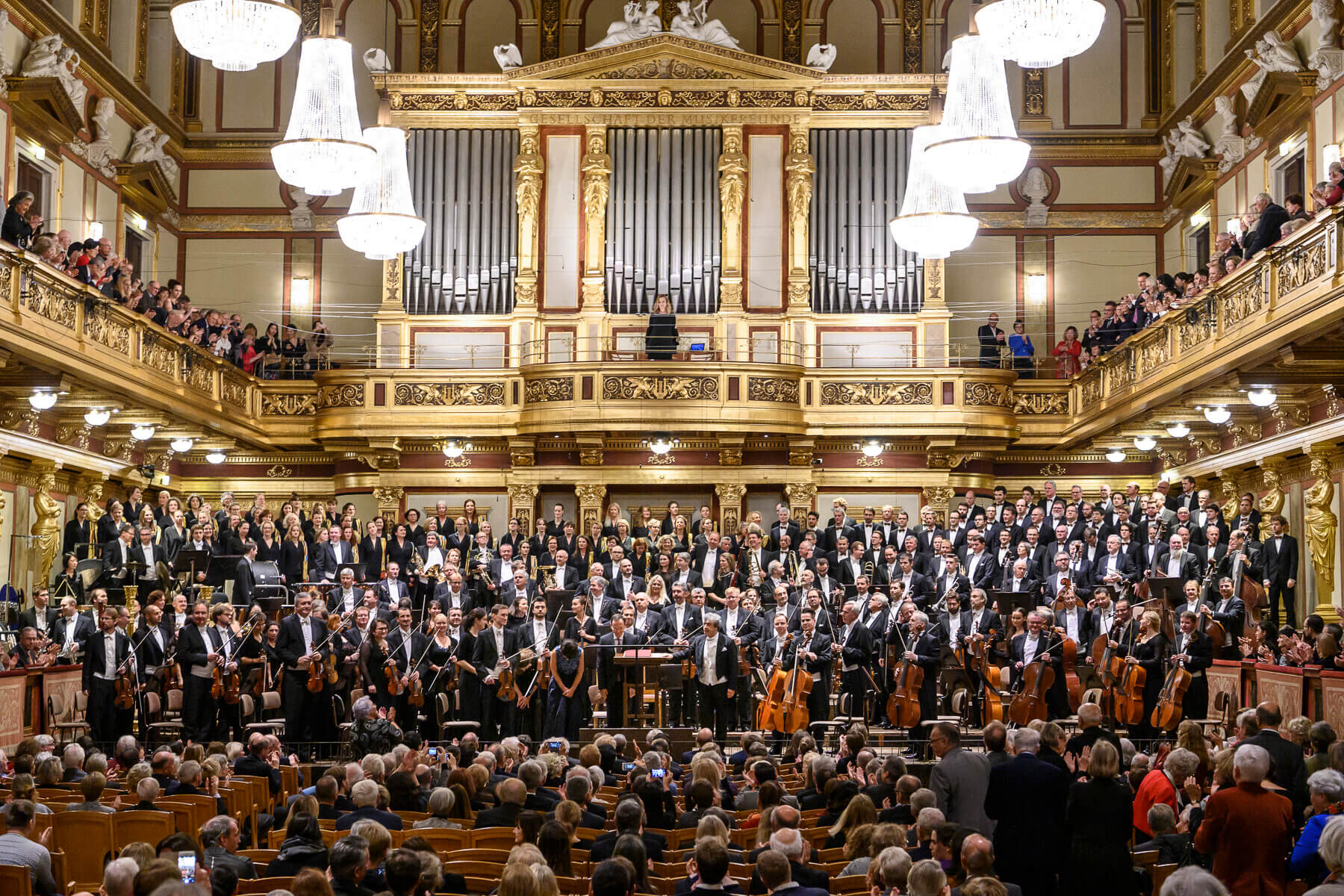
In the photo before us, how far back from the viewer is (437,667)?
10.4m

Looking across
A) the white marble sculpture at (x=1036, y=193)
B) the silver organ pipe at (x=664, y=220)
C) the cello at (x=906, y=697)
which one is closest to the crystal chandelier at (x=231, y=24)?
the cello at (x=906, y=697)

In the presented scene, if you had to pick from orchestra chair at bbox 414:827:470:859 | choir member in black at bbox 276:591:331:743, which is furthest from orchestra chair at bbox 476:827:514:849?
choir member in black at bbox 276:591:331:743

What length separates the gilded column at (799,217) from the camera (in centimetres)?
1675

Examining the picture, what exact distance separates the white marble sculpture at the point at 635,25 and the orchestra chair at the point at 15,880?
1421cm

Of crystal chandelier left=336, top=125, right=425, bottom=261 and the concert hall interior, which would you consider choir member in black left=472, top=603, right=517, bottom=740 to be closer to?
the concert hall interior

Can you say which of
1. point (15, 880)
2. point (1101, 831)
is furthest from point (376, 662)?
point (1101, 831)

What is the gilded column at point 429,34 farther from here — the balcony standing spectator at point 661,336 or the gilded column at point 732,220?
the balcony standing spectator at point 661,336

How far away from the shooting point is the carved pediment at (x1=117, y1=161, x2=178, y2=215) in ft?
55.1

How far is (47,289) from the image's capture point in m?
11.4

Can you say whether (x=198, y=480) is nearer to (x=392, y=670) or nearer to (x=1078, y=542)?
(x=392, y=670)

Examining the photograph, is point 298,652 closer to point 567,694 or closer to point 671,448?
point 567,694

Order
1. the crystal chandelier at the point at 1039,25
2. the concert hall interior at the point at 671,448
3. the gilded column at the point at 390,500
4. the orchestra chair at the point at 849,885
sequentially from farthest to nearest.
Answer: the gilded column at the point at 390,500 < the crystal chandelier at the point at 1039,25 < the concert hall interior at the point at 671,448 < the orchestra chair at the point at 849,885

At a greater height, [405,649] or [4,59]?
[4,59]

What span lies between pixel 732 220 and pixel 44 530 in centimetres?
794
